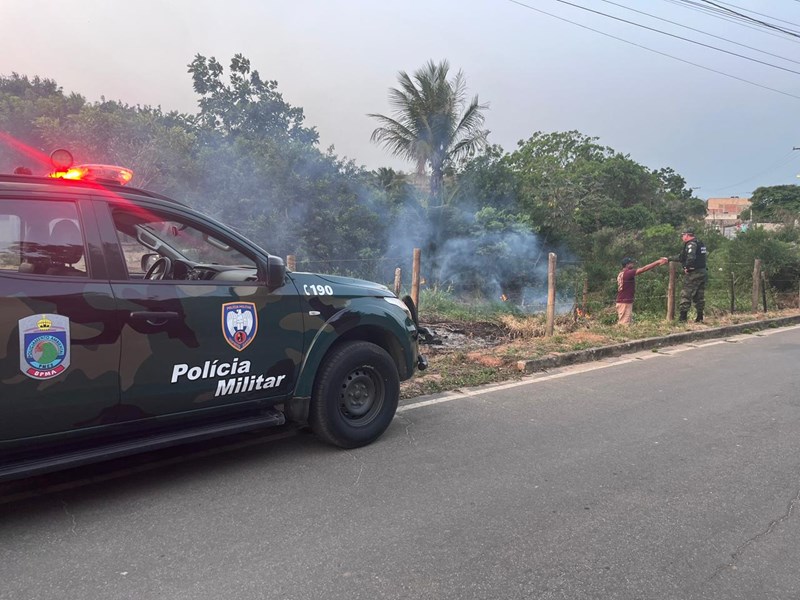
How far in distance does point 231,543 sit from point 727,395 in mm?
5597

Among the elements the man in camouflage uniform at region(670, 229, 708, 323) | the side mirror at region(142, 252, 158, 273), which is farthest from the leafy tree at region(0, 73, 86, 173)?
the man in camouflage uniform at region(670, 229, 708, 323)

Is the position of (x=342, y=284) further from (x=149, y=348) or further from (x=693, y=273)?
(x=693, y=273)

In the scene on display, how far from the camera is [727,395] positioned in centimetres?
614

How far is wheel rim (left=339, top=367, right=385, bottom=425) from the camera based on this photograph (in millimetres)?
4238

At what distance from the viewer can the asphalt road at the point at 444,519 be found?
261cm

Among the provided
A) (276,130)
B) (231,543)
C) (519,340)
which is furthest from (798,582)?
(276,130)

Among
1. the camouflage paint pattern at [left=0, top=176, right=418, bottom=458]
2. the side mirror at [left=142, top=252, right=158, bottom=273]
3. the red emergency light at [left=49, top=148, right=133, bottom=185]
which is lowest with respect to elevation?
the camouflage paint pattern at [left=0, top=176, right=418, bottom=458]

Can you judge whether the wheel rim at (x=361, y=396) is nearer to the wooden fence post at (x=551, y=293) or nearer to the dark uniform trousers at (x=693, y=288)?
the wooden fence post at (x=551, y=293)

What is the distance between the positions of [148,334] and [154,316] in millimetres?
110

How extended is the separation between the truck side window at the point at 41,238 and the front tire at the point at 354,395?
176 centimetres

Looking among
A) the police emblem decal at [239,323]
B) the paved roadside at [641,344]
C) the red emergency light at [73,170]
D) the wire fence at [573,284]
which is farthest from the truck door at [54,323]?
the wire fence at [573,284]

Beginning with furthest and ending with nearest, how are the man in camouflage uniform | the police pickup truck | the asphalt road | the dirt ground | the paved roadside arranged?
the man in camouflage uniform < the paved roadside < the dirt ground < the police pickup truck < the asphalt road

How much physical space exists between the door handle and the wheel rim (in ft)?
4.59

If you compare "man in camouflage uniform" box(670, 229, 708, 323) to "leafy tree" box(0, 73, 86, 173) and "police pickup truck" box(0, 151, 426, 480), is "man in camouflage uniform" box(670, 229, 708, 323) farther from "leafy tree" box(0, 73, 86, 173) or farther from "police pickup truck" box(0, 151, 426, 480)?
"leafy tree" box(0, 73, 86, 173)
